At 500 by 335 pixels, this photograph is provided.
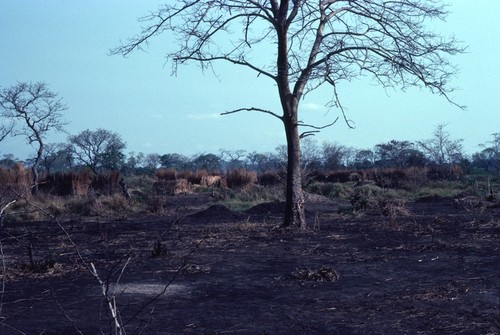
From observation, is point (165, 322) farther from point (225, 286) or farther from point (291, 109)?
point (291, 109)

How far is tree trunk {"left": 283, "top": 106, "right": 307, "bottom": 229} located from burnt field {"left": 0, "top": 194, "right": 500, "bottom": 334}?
1.50 feet

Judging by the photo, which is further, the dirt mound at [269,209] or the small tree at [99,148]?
the small tree at [99,148]

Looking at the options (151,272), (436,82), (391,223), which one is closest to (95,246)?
(151,272)

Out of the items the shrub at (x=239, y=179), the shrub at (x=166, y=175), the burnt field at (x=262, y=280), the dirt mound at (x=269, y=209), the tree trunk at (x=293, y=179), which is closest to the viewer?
the burnt field at (x=262, y=280)

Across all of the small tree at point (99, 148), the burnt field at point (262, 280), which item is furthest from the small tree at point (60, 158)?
the burnt field at point (262, 280)

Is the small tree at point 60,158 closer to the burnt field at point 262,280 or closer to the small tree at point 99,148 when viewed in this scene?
the small tree at point 99,148

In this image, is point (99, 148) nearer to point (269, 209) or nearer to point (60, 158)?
point (60, 158)

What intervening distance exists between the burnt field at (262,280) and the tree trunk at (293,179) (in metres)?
0.46

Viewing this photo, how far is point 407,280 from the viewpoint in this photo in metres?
9.23

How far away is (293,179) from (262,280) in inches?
221

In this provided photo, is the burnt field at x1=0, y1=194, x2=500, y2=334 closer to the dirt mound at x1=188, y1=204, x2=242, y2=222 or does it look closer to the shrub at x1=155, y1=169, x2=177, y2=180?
the dirt mound at x1=188, y1=204, x2=242, y2=222

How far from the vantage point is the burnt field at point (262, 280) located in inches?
278

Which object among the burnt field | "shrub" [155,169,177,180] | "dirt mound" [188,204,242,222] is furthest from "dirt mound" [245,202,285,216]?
"shrub" [155,169,177,180]

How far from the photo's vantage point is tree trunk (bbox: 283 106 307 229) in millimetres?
15016
